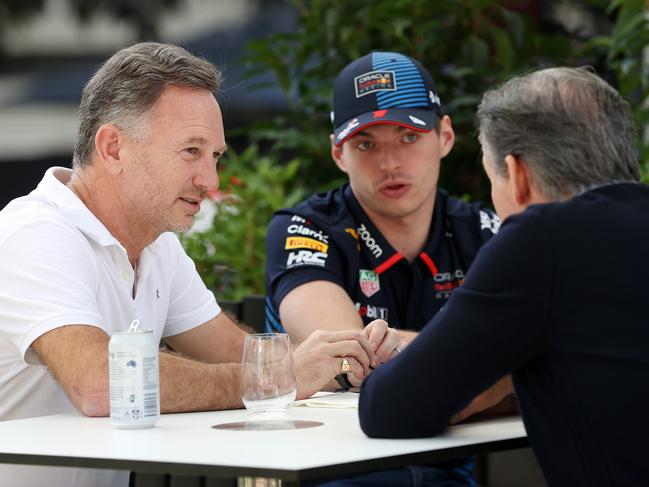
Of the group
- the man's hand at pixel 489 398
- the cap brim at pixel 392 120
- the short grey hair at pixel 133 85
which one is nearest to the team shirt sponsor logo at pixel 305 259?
the cap brim at pixel 392 120

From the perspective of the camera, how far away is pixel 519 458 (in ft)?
12.1

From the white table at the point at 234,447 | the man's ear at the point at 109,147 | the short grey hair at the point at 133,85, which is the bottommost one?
the white table at the point at 234,447

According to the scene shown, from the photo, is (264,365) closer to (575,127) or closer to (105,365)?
(105,365)

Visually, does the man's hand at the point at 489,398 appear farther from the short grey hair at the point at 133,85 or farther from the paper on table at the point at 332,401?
the short grey hair at the point at 133,85

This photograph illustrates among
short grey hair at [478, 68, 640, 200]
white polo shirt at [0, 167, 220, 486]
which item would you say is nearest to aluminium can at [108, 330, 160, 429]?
white polo shirt at [0, 167, 220, 486]

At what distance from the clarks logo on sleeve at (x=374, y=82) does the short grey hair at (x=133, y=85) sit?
613mm

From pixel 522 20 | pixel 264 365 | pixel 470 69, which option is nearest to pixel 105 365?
pixel 264 365

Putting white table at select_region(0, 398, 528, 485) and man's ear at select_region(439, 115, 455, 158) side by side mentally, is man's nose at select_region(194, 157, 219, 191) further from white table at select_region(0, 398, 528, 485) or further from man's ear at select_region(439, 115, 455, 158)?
man's ear at select_region(439, 115, 455, 158)

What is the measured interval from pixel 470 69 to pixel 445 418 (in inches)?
108

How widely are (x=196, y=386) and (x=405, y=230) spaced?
1081mm

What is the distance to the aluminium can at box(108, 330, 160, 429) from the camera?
183cm

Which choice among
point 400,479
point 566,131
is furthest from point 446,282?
point 566,131

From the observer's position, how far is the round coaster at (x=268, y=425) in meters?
1.87

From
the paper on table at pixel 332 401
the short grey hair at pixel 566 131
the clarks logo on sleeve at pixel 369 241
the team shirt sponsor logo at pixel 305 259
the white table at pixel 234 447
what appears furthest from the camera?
the clarks logo on sleeve at pixel 369 241
